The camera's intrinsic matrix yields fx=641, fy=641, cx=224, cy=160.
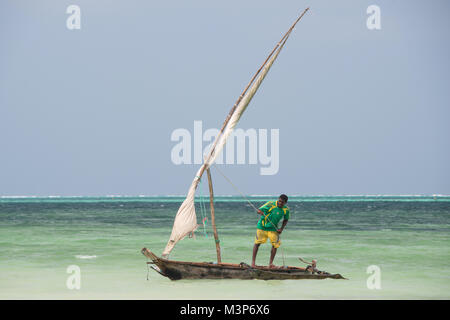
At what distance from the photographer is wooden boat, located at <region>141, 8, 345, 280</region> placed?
11852mm

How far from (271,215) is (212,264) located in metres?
1.50

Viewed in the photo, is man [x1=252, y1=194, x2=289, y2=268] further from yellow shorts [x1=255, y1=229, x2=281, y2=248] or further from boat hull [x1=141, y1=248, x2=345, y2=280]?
boat hull [x1=141, y1=248, x2=345, y2=280]

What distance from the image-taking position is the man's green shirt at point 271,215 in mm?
12430

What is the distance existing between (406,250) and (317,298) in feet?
34.4

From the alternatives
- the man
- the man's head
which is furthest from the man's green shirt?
the man's head

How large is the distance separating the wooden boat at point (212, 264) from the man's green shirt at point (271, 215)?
83 centimetres

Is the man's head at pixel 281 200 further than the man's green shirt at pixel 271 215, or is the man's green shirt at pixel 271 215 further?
the man's green shirt at pixel 271 215

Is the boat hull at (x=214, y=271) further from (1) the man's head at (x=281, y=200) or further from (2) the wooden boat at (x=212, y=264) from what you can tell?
(1) the man's head at (x=281, y=200)

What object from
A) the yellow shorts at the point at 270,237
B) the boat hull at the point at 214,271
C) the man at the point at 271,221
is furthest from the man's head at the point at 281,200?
the boat hull at the point at 214,271

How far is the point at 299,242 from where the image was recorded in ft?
79.8

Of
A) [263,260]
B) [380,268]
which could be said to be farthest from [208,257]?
[380,268]

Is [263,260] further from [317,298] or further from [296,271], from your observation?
[317,298]

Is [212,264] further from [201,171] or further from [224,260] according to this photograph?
[224,260]

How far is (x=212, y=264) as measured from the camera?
1210cm
